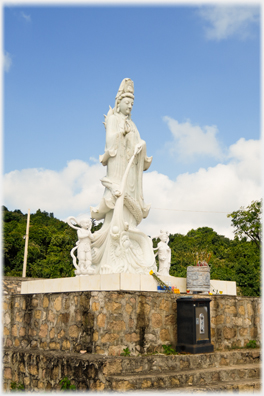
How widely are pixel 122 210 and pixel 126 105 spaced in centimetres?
259

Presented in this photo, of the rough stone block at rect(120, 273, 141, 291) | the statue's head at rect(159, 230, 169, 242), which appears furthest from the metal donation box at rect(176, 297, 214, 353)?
the statue's head at rect(159, 230, 169, 242)

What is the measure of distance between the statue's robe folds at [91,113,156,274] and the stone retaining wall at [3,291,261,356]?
4.07 feet

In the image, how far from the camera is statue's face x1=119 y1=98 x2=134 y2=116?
9.90 metres

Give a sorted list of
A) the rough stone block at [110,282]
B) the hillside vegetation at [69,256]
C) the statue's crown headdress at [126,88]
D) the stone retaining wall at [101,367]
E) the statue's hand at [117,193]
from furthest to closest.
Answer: the hillside vegetation at [69,256] → the statue's crown headdress at [126,88] → the statue's hand at [117,193] → the rough stone block at [110,282] → the stone retaining wall at [101,367]

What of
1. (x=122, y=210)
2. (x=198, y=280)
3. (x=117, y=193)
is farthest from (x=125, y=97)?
(x=198, y=280)

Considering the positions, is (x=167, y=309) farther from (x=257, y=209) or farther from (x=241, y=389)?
(x=257, y=209)

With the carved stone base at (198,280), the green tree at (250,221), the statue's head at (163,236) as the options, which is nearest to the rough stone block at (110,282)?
the carved stone base at (198,280)

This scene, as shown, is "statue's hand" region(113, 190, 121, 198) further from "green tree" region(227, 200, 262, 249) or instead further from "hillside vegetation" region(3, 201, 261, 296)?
"green tree" region(227, 200, 262, 249)

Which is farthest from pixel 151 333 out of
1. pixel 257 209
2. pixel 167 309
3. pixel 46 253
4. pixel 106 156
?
pixel 257 209

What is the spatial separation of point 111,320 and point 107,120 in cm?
482

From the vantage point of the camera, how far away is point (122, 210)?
910 cm

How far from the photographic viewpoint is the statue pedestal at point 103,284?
7.40 meters

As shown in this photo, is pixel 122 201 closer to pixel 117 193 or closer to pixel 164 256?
pixel 117 193

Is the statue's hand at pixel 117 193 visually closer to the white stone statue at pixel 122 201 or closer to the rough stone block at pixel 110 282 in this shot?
the white stone statue at pixel 122 201
